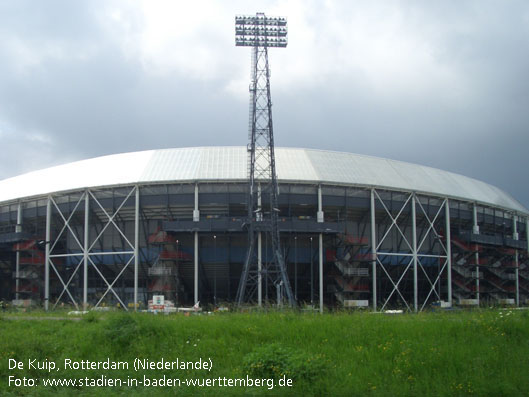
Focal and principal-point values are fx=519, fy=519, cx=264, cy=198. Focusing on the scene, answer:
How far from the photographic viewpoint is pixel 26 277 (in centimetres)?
4700

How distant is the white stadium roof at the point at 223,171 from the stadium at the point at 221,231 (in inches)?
6.7

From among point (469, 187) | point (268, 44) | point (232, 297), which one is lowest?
point (232, 297)

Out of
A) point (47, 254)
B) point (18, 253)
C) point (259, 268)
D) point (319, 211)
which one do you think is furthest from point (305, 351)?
point (18, 253)

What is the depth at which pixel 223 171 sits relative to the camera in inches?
1682

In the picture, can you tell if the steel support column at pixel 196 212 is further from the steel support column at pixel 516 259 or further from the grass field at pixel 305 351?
the steel support column at pixel 516 259

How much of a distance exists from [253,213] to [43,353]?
2765cm

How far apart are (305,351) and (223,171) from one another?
1227 inches

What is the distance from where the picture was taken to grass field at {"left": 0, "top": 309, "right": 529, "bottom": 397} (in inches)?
418

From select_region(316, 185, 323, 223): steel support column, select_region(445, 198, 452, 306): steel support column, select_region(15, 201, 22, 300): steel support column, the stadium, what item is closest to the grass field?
select_region(316, 185, 323, 223): steel support column

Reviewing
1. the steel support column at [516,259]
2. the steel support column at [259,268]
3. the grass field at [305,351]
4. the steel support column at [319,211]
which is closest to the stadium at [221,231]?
the steel support column at [319,211]

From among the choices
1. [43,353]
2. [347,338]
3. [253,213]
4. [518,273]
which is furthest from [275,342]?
[518,273]

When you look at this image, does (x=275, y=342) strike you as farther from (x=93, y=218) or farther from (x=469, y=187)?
(x=469, y=187)

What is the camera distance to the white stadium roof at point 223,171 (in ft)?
141

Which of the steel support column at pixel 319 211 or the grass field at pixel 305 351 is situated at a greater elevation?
the steel support column at pixel 319 211
